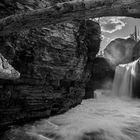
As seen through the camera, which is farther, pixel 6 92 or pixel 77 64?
pixel 77 64

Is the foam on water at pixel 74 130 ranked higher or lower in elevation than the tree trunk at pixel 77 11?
lower

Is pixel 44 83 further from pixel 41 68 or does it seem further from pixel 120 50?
pixel 120 50

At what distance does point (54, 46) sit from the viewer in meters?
6.87

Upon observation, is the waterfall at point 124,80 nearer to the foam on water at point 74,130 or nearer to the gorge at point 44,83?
the gorge at point 44,83

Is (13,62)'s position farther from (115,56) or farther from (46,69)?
(115,56)

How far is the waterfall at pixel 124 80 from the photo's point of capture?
18.6 m

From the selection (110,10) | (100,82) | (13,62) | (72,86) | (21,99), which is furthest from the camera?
(100,82)

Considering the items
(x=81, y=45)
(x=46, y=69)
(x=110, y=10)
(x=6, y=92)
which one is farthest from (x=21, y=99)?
(x=110, y=10)

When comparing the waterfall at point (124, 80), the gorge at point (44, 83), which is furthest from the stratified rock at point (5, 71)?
the waterfall at point (124, 80)

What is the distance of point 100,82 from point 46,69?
44.4 ft

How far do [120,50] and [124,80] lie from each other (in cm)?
1244

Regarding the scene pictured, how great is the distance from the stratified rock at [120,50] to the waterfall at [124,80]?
7.56m

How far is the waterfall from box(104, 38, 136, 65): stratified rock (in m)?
7.56

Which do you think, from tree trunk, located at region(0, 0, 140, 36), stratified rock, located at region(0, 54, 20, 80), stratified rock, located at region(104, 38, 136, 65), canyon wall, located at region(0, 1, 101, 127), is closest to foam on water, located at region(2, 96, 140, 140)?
canyon wall, located at region(0, 1, 101, 127)
